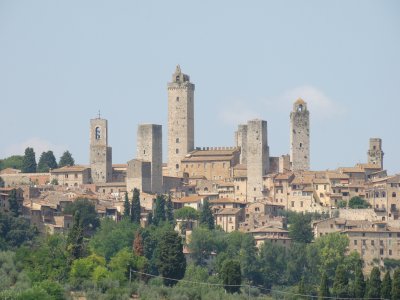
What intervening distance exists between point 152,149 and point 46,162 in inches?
450

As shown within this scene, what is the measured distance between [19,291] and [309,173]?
4082cm

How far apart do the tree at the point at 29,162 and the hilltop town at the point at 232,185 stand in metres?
1.87

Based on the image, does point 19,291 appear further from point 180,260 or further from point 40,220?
point 40,220

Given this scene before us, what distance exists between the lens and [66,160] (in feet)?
392

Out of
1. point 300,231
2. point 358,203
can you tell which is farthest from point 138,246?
point 358,203

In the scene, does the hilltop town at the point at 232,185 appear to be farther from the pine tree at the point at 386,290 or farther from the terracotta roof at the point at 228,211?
the pine tree at the point at 386,290

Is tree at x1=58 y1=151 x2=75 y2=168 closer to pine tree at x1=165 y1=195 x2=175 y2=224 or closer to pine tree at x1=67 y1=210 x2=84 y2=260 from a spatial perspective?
pine tree at x1=165 y1=195 x2=175 y2=224

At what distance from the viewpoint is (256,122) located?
359 ft

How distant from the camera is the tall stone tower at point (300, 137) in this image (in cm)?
11138

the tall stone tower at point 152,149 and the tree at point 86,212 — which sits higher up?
the tall stone tower at point 152,149

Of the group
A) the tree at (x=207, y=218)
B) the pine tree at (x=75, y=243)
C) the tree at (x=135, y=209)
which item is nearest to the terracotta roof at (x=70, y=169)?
the tree at (x=135, y=209)

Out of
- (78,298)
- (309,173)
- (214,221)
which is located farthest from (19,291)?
(309,173)

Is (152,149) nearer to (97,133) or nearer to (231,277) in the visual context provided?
(97,133)

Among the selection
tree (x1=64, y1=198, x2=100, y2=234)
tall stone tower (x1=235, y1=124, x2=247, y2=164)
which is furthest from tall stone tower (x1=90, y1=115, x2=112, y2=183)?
tree (x1=64, y1=198, x2=100, y2=234)
